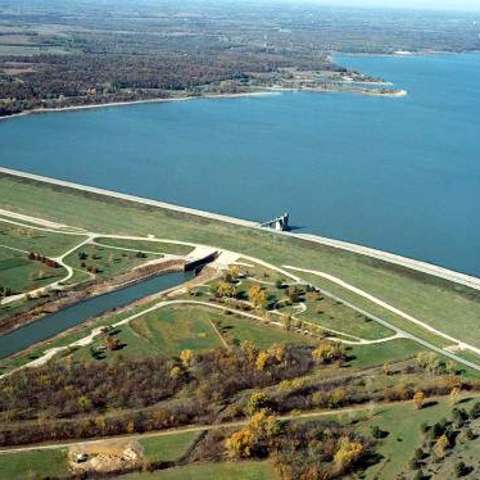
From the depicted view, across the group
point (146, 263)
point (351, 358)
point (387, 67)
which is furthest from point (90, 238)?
point (387, 67)

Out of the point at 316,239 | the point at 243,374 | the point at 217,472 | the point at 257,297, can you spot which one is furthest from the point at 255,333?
the point at 316,239

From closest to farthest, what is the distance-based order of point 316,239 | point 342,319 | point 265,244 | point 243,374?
point 243,374
point 342,319
point 265,244
point 316,239

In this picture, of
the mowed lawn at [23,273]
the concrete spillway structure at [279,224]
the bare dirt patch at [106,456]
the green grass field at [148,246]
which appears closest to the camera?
the bare dirt patch at [106,456]

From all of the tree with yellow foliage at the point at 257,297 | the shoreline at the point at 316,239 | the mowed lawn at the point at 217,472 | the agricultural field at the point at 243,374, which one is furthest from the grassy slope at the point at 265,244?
the mowed lawn at the point at 217,472

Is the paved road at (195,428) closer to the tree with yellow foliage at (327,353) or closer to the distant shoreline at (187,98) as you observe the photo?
the tree with yellow foliage at (327,353)

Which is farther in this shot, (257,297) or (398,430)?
(257,297)

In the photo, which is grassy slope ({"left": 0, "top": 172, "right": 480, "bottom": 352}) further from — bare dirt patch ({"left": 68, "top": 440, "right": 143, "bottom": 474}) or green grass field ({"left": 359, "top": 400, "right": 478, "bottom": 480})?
bare dirt patch ({"left": 68, "top": 440, "right": 143, "bottom": 474})

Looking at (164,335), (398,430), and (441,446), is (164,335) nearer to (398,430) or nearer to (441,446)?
(398,430)
